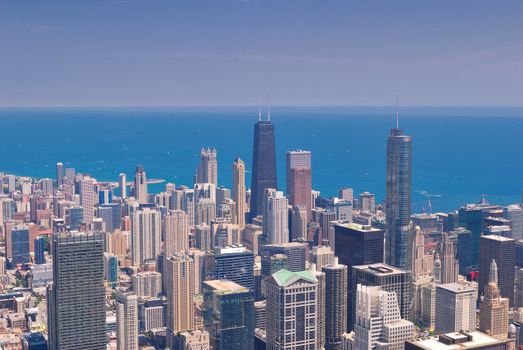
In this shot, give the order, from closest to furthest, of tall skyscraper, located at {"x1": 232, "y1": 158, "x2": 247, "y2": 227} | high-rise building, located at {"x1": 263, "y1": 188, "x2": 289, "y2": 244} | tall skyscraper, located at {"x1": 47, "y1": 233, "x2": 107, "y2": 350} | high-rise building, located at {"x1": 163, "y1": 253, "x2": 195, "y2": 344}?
tall skyscraper, located at {"x1": 47, "y1": 233, "x2": 107, "y2": 350} → high-rise building, located at {"x1": 163, "y1": 253, "x2": 195, "y2": 344} → high-rise building, located at {"x1": 263, "y1": 188, "x2": 289, "y2": 244} → tall skyscraper, located at {"x1": 232, "y1": 158, "x2": 247, "y2": 227}

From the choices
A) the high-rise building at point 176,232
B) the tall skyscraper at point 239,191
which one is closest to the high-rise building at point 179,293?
the high-rise building at point 176,232

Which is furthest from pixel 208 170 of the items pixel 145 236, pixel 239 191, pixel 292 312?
pixel 292 312

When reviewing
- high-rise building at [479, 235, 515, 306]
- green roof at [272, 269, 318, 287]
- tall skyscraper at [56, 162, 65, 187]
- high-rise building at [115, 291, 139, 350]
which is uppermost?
tall skyscraper at [56, 162, 65, 187]

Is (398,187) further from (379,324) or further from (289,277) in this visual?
(379,324)

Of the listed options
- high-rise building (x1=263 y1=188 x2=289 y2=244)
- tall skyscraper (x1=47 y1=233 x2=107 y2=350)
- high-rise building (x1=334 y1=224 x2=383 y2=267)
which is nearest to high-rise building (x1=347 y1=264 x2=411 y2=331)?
high-rise building (x1=334 y1=224 x2=383 y2=267)

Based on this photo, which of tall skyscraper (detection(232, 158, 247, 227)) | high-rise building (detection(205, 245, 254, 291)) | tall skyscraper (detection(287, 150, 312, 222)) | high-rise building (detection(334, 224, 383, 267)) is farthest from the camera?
tall skyscraper (detection(287, 150, 312, 222))

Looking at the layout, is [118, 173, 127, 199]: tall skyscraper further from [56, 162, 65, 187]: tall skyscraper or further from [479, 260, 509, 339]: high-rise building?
[479, 260, 509, 339]: high-rise building

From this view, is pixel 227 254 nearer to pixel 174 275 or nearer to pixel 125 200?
pixel 174 275
